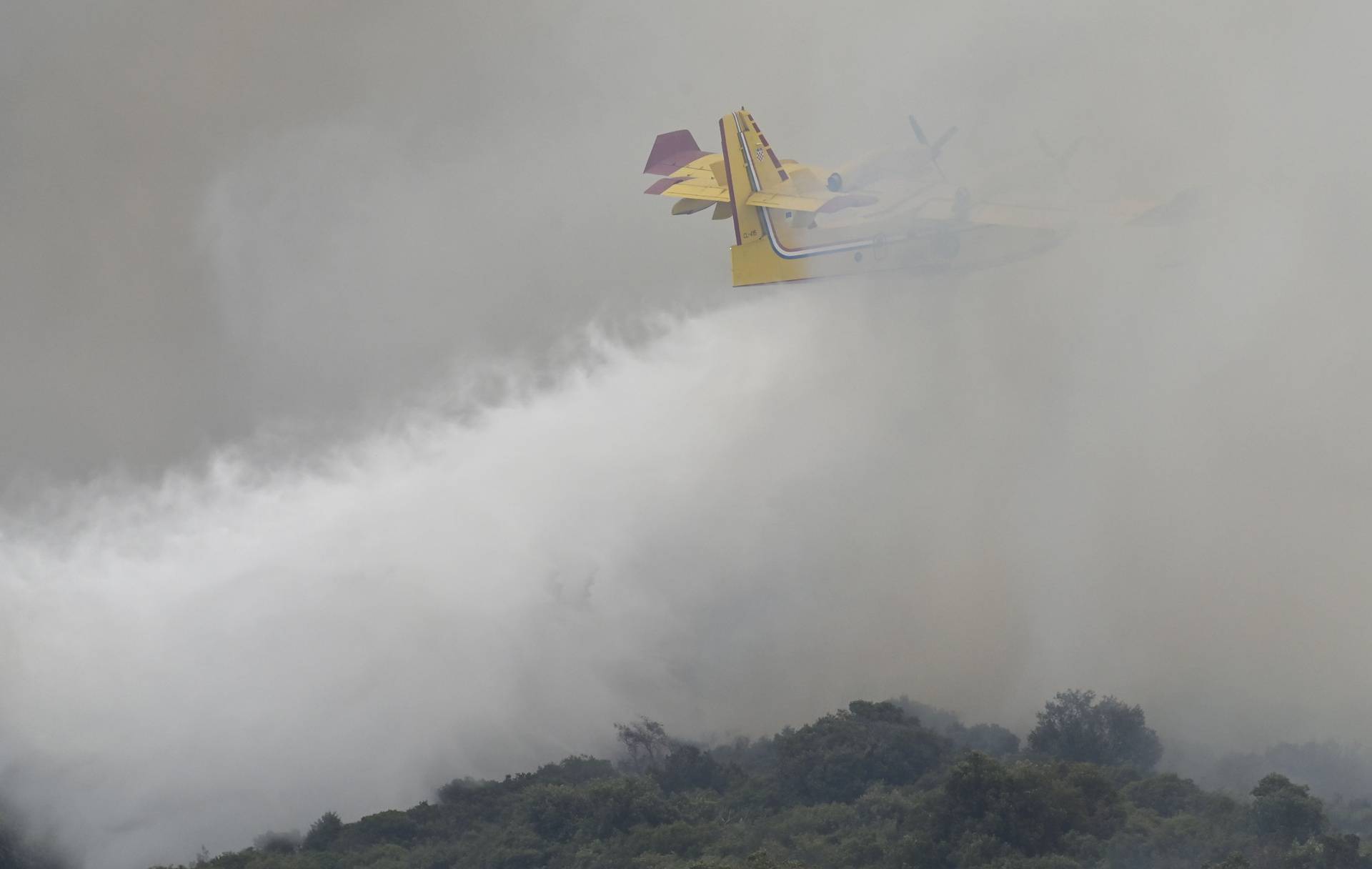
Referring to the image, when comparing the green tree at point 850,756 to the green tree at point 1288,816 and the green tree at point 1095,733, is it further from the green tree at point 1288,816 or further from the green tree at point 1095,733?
the green tree at point 1288,816

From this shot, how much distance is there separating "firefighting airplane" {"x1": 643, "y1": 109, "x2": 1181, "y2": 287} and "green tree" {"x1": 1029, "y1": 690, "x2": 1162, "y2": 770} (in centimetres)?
1543

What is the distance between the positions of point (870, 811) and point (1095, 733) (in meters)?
9.10

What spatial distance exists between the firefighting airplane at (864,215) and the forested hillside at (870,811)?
13.0 m

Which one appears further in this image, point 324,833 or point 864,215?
point 324,833

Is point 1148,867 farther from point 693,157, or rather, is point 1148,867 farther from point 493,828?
point 693,157

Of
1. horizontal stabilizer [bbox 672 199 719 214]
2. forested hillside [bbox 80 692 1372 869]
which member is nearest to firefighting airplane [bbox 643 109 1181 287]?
horizontal stabilizer [bbox 672 199 719 214]

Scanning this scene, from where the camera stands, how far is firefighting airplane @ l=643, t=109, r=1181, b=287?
46.8m

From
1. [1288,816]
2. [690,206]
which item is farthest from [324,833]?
[1288,816]

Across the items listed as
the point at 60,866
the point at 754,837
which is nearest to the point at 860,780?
the point at 754,837

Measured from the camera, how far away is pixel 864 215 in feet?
158

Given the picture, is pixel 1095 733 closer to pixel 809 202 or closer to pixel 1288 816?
pixel 1288 816

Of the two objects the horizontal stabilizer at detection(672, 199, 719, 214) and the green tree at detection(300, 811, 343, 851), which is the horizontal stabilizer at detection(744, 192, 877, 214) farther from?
the green tree at detection(300, 811, 343, 851)

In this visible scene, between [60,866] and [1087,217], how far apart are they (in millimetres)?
33418

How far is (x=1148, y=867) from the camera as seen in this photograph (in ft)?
132
